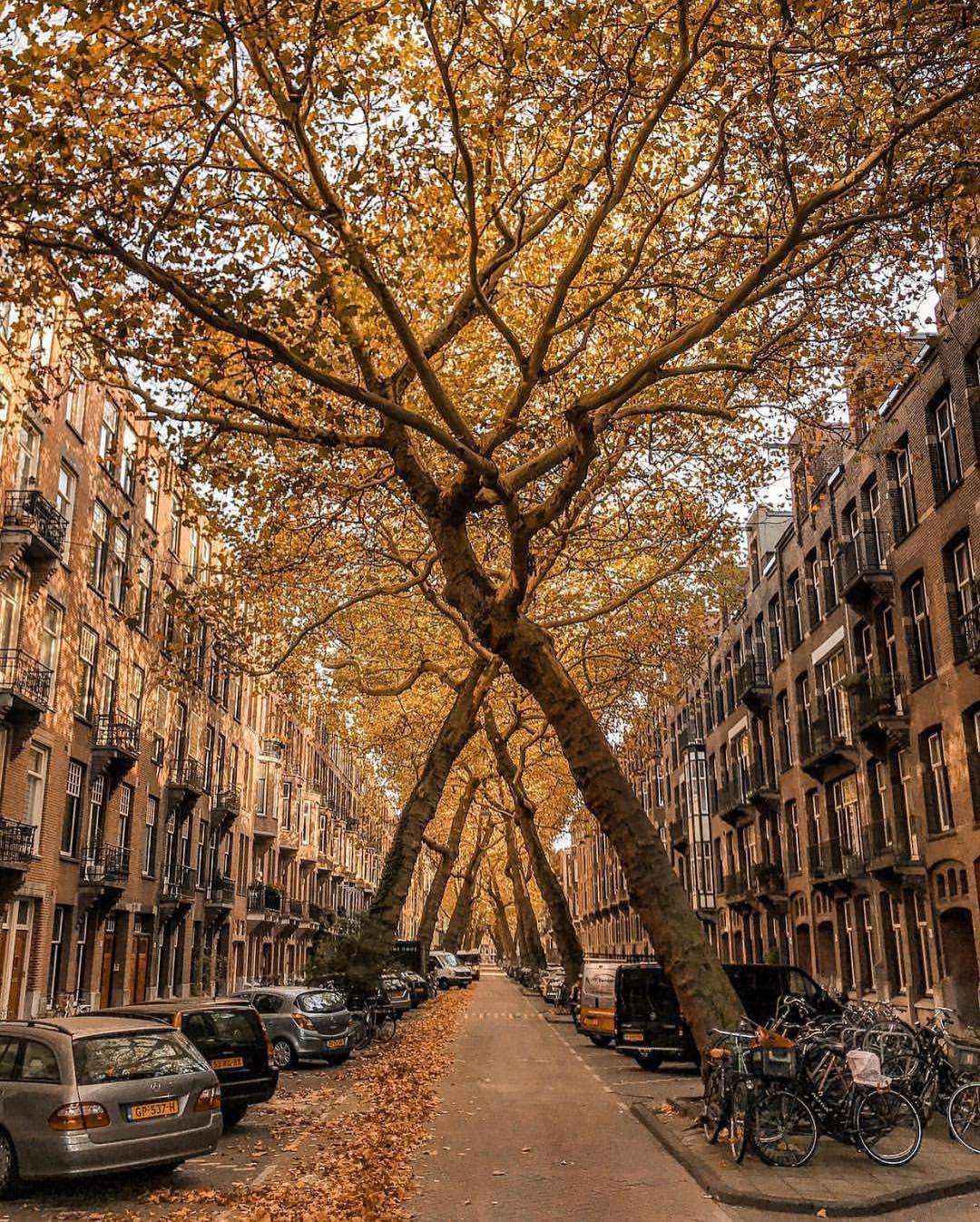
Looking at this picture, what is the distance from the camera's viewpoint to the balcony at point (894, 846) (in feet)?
76.8

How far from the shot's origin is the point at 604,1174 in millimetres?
10203

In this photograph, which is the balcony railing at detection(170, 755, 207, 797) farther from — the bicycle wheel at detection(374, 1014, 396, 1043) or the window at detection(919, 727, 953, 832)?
the window at detection(919, 727, 953, 832)

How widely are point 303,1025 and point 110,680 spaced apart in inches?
492

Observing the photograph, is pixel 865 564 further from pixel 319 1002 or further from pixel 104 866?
pixel 104 866

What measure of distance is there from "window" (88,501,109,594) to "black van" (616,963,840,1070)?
16336 mm

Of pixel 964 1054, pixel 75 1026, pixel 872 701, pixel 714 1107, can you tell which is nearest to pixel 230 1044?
pixel 75 1026

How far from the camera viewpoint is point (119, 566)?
30.1 meters

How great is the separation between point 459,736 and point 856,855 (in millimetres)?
10393

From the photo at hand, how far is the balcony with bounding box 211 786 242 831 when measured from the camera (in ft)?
136

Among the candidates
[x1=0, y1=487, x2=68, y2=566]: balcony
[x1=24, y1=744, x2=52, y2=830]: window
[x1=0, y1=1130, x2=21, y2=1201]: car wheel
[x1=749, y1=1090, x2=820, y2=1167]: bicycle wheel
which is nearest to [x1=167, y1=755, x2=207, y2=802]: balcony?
[x1=24, y1=744, x2=52, y2=830]: window

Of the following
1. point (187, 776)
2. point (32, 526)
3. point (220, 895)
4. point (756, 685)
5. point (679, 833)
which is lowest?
point (220, 895)

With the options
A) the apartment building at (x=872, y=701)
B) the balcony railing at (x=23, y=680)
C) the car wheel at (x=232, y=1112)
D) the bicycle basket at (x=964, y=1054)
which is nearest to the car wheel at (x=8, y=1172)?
the car wheel at (x=232, y=1112)

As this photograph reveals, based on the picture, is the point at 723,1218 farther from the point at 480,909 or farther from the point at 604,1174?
the point at 480,909

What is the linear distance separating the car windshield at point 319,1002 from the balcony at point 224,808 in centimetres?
2074
